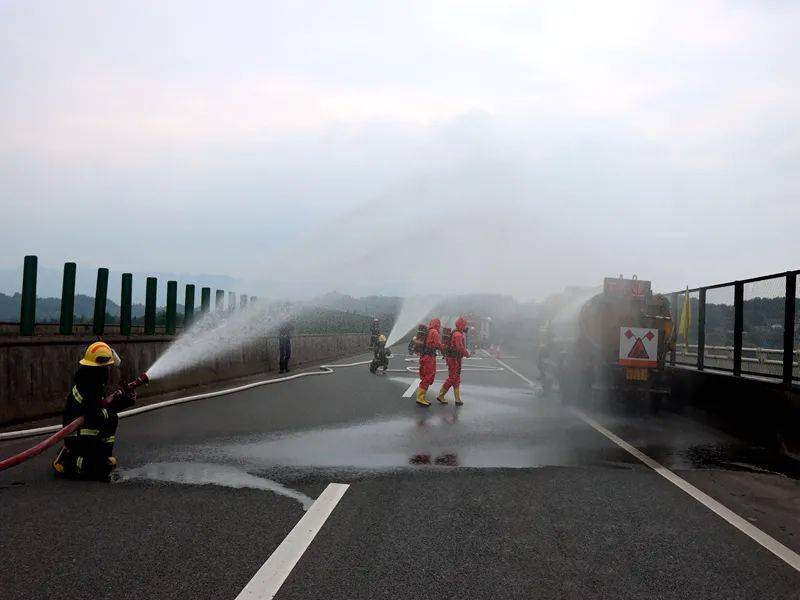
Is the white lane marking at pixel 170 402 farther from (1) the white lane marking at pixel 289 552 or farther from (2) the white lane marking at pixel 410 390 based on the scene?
(1) the white lane marking at pixel 289 552

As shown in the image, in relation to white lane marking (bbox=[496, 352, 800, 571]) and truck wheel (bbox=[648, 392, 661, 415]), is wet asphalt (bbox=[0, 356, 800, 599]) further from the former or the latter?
truck wheel (bbox=[648, 392, 661, 415])

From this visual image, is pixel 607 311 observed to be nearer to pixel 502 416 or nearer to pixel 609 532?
pixel 502 416

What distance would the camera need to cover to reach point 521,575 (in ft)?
14.7

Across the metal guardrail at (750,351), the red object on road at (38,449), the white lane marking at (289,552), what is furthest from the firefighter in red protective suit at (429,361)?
the red object on road at (38,449)

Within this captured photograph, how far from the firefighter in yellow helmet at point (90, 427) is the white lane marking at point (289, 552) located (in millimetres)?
2295

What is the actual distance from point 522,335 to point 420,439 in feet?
138

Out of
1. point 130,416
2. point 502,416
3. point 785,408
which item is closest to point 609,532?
point 785,408

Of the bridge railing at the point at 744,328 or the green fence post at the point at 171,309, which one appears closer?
the bridge railing at the point at 744,328

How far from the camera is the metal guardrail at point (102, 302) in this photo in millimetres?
12289

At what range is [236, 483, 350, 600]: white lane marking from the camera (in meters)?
4.10

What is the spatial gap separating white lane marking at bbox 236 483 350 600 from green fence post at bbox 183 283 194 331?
601 inches

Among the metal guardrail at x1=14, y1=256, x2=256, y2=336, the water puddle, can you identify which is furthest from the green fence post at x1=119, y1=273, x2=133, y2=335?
the water puddle

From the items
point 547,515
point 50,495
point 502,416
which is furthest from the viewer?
point 502,416

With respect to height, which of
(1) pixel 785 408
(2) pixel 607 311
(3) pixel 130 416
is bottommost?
(3) pixel 130 416
